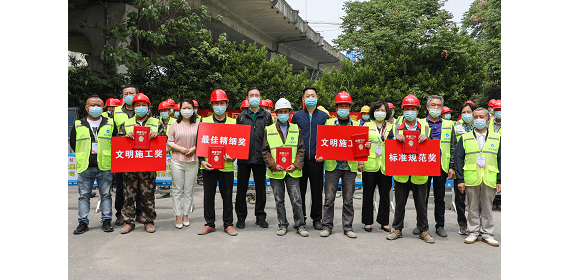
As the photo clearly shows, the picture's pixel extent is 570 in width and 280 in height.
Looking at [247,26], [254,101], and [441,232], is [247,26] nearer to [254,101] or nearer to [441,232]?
[254,101]

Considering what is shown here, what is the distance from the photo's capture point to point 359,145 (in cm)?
584

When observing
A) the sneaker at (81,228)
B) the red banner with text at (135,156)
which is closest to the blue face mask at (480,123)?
the red banner with text at (135,156)

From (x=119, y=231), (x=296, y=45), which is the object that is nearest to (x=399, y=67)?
(x=296, y=45)

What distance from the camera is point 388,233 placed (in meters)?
6.20

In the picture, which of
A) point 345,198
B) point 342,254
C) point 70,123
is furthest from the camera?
point 70,123

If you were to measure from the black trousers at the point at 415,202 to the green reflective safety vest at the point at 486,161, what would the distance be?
655mm

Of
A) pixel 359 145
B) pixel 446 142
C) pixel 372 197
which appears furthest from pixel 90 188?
pixel 446 142

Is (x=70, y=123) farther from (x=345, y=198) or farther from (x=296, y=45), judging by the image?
(x=296, y=45)

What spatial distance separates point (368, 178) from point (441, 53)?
13.1 metres

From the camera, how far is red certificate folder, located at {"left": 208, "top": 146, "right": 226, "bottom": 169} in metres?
6.02

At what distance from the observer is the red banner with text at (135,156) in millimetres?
5910

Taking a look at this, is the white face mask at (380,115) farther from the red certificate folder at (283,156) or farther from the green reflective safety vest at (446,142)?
the red certificate folder at (283,156)

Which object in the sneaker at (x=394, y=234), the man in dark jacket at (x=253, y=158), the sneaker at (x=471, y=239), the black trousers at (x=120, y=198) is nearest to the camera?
A: the sneaker at (x=471, y=239)

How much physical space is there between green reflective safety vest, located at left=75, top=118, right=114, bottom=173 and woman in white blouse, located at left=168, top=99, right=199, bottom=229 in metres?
0.93
